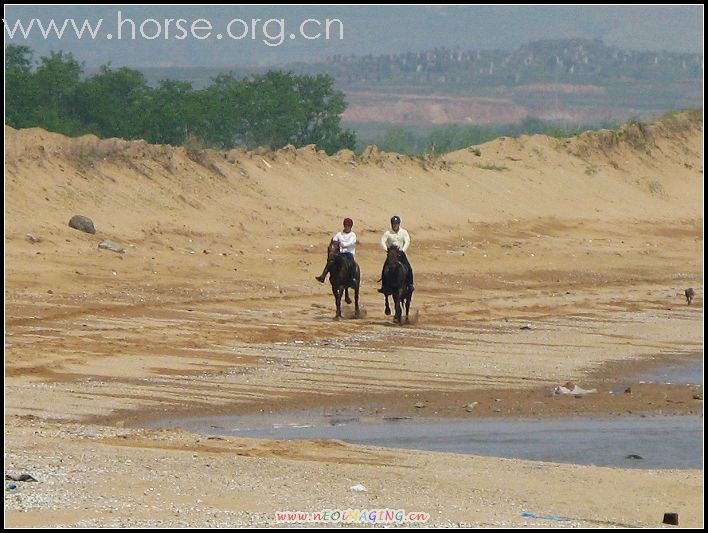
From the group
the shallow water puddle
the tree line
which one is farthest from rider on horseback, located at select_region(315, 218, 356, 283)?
the tree line

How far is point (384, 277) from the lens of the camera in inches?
922

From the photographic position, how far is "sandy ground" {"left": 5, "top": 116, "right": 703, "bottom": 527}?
12.7 metres

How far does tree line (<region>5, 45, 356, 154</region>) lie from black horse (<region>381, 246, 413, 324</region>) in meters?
12.5

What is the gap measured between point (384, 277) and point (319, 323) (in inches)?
41.0

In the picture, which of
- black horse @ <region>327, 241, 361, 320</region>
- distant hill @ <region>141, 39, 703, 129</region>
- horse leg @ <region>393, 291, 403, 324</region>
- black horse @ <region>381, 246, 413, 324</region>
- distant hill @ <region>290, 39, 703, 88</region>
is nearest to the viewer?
black horse @ <region>381, 246, 413, 324</region>

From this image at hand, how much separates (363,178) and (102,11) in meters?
146

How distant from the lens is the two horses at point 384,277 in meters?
23.3

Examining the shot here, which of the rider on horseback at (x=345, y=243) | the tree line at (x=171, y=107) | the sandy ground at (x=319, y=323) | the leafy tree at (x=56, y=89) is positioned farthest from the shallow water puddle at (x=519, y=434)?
the leafy tree at (x=56, y=89)

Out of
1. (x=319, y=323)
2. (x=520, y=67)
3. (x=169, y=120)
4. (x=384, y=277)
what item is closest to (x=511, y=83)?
(x=520, y=67)

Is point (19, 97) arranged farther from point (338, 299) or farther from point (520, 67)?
point (520, 67)

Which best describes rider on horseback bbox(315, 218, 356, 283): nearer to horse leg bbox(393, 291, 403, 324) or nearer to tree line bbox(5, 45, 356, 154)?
horse leg bbox(393, 291, 403, 324)

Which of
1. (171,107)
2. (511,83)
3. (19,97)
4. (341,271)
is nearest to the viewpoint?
(341,271)

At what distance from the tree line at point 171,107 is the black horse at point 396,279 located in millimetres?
12544

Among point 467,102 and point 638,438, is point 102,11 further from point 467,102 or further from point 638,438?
point 638,438
